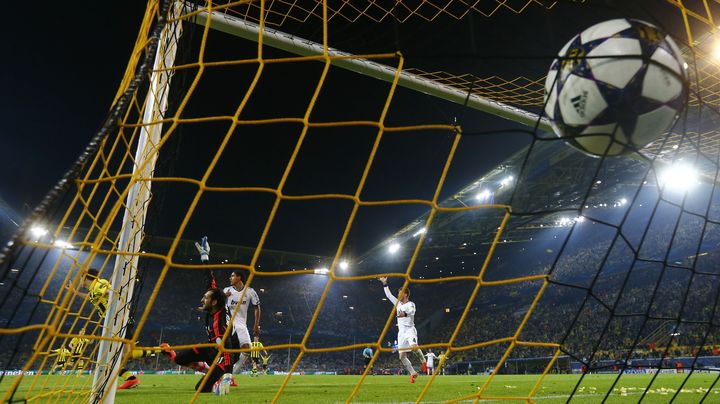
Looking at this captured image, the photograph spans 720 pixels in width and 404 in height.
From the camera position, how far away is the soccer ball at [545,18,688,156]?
84.2 inches

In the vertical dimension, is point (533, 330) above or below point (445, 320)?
below

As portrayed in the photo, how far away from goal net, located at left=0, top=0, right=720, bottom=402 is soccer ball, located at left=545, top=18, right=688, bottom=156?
182mm

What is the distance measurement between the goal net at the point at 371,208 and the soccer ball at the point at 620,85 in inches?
7.2

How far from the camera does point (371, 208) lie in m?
22.5

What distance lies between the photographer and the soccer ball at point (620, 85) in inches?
84.2

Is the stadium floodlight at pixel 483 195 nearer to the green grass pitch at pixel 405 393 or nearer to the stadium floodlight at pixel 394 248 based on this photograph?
the stadium floodlight at pixel 394 248

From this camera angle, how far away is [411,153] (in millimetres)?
16938

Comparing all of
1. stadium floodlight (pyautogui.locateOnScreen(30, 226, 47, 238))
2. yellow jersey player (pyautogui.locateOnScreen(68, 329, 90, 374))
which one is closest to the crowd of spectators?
yellow jersey player (pyautogui.locateOnScreen(68, 329, 90, 374))

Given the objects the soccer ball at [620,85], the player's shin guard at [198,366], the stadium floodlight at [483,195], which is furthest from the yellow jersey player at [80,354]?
the stadium floodlight at [483,195]

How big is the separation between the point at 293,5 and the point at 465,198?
19811 mm

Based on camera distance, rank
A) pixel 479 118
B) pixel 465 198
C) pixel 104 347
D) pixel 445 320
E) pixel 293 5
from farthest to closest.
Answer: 1. pixel 445 320
2. pixel 465 198
3. pixel 479 118
4. pixel 293 5
5. pixel 104 347

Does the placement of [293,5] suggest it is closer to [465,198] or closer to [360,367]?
[465,198]

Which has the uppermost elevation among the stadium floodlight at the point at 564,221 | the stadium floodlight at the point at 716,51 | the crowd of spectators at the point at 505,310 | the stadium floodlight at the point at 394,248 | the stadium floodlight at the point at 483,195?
the stadium floodlight at the point at 564,221

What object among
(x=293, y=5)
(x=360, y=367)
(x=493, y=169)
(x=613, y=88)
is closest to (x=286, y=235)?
(x=360, y=367)
